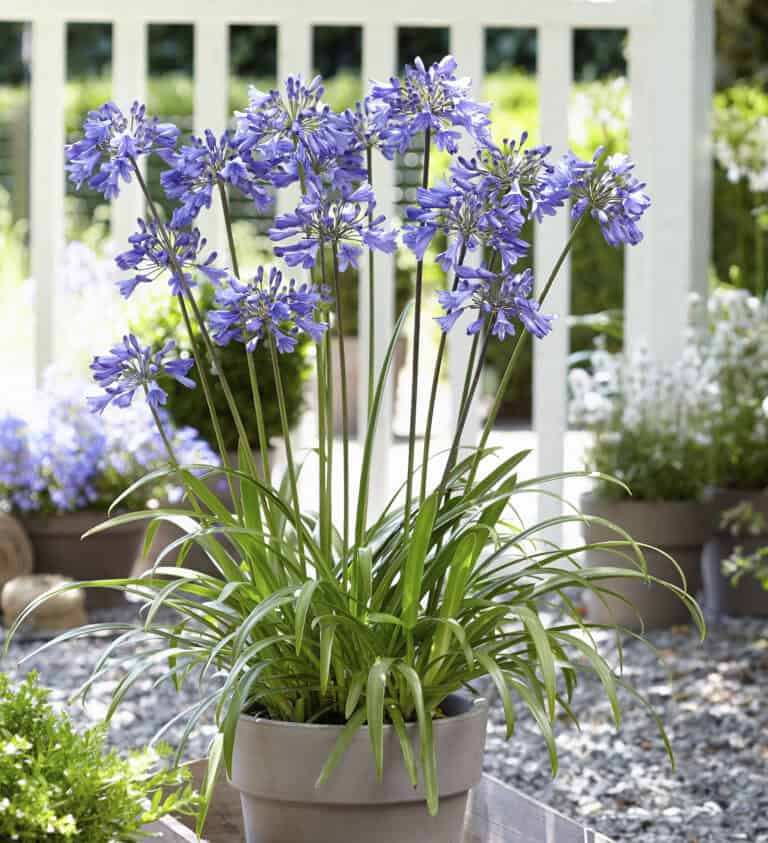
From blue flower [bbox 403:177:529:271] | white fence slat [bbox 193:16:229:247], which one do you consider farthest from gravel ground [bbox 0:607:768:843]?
white fence slat [bbox 193:16:229:247]

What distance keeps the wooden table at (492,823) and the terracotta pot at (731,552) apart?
189cm

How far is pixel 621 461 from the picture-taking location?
3352 millimetres

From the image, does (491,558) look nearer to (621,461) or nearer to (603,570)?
(603,570)

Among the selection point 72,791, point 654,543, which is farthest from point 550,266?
point 72,791

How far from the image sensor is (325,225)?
130 cm

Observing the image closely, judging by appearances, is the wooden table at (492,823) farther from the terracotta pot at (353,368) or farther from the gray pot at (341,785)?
the terracotta pot at (353,368)

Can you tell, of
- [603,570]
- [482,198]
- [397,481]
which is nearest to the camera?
[482,198]

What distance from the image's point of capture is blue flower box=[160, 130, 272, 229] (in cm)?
132

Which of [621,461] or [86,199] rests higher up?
[86,199]

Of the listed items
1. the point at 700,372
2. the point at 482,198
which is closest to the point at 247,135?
the point at 482,198

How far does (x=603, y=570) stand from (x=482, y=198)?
1.33ft

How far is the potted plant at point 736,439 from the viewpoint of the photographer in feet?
11.2

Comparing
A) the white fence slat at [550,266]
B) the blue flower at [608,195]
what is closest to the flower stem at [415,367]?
the blue flower at [608,195]

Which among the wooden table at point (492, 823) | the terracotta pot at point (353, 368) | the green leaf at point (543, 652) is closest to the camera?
the green leaf at point (543, 652)
